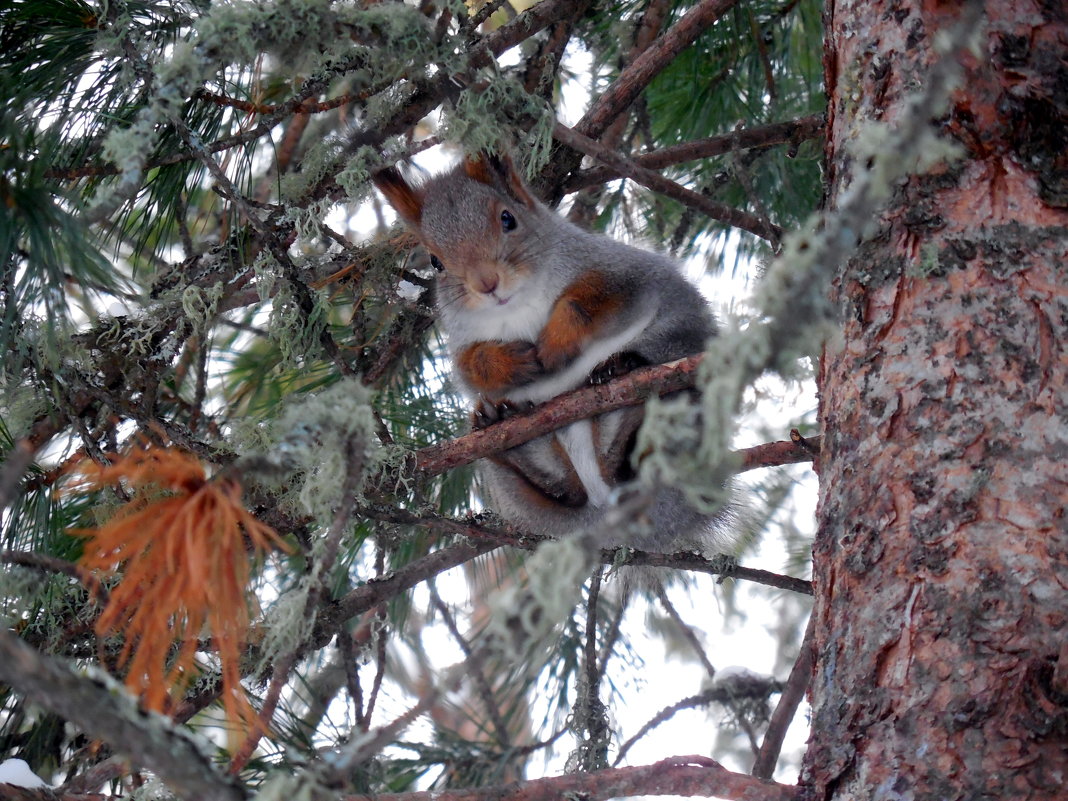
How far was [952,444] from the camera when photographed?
1.33 meters

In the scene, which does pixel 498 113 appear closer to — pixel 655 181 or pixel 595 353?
pixel 655 181

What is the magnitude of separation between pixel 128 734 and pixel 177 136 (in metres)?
1.27

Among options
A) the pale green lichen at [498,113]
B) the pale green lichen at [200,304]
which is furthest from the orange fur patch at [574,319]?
the pale green lichen at [200,304]

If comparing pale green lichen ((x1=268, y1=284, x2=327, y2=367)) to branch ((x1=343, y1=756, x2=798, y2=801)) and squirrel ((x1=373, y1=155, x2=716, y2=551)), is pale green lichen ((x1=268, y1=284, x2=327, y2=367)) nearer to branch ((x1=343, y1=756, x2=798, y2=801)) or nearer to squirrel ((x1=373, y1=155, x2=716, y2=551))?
squirrel ((x1=373, y1=155, x2=716, y2=551))

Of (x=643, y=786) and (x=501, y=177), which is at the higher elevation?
(x=501, y=177)

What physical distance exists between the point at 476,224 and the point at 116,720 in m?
1.55

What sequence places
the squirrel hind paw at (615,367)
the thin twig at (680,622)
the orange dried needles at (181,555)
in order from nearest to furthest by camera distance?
the orange dried needles at (181,555), the squirrel hind paw at (615,367), the thin twig at (680,622)

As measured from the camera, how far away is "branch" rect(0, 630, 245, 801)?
851 mm

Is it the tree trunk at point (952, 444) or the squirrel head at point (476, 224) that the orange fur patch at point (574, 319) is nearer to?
the squirrel head at point (476, 224)

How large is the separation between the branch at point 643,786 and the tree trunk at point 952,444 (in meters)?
0.09

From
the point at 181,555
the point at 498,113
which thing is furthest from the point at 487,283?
the point at 181,555

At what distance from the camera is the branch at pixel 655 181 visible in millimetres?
1674

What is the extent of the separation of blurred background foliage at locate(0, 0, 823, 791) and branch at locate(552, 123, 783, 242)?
2.1 inches

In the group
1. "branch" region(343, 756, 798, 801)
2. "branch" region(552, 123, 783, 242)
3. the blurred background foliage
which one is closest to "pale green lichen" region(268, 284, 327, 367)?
the blurred background foliage
